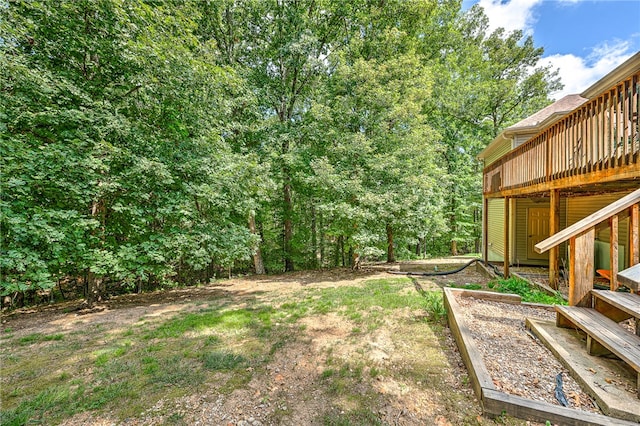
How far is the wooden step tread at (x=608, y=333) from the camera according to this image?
83.5 inches

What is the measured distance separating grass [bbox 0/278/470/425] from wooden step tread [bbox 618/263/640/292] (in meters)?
1.91

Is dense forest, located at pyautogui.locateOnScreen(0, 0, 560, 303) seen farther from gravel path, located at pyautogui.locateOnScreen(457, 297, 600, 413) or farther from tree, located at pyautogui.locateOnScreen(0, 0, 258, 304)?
gravel path, located at pyautogui.locateOnScreen(457, 297, 600, 413)

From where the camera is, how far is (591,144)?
13.1 feet

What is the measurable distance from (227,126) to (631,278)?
8.91 m

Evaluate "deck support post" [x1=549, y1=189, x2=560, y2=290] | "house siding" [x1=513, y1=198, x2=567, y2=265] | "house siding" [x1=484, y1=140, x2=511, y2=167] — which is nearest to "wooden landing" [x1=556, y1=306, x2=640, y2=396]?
"deck support post" [x1=549, y1=189, x2=560, y2=290]

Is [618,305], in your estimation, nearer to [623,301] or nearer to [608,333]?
[623,301]

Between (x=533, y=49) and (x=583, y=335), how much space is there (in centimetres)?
2172

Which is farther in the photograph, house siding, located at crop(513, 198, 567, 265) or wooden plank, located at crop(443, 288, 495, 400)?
house siding, located at crop(513, 198, 567, 265)

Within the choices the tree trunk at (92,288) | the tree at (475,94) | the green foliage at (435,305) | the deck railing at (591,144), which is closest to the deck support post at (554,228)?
the deck railing at (591,144)

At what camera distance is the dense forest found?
16.1 feet

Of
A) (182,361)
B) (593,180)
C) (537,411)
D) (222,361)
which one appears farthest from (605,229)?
(182,361)

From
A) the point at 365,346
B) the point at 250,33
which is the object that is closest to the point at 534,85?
the point at 250,33

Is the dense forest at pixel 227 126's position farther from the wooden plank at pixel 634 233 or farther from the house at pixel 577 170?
the wooden plank at pixel 634 233

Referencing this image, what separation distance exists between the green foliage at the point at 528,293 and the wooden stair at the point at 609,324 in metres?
1.70
